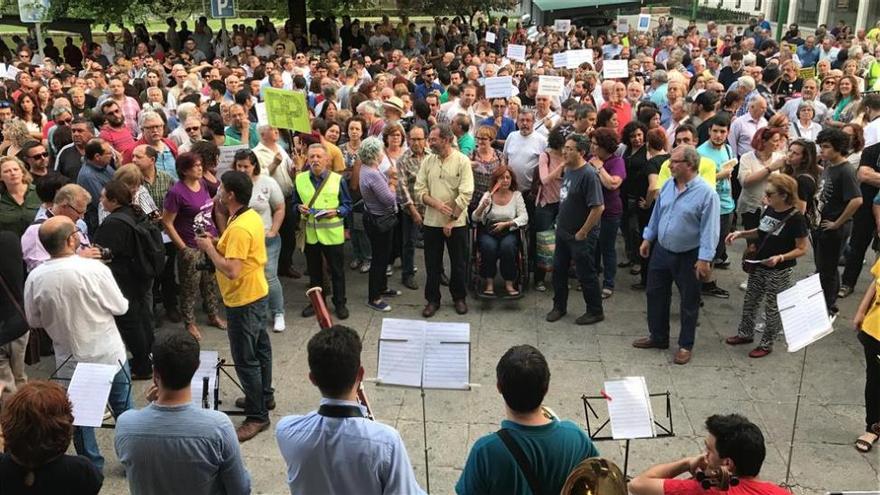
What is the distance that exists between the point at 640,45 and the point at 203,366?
56.9 feet

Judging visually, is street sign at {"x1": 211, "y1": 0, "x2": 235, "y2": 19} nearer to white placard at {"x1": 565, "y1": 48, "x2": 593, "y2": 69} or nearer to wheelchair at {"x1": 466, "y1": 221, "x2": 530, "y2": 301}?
white placard at {"x1": 565, "y1": 48, "x2": 593, "y2": 69}

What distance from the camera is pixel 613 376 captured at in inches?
252

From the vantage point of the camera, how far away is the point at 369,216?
298 inches

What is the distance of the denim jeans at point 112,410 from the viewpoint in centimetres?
486

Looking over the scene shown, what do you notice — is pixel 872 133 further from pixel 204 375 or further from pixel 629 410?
pixel 204 375

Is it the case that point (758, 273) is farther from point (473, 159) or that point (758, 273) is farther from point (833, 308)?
point (473, 159)

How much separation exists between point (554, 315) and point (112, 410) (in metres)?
A: 4.19

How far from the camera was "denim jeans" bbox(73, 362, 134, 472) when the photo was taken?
4855 millimetres

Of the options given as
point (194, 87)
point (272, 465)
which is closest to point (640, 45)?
point (194, 87)

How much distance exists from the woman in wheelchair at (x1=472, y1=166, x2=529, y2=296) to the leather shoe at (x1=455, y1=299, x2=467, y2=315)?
0.46m

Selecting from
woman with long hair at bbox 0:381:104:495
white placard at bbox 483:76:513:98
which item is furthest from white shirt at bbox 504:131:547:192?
woman with long hair at bbox 0:381:104:495

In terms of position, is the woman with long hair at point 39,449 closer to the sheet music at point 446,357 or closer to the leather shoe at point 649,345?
the sheet music at point 446,357

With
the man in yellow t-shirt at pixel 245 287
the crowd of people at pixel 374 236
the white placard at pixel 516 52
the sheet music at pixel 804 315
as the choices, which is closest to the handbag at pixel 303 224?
the crowd of people at pixel 374 236

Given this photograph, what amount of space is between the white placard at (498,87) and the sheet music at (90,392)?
6.89 meters
